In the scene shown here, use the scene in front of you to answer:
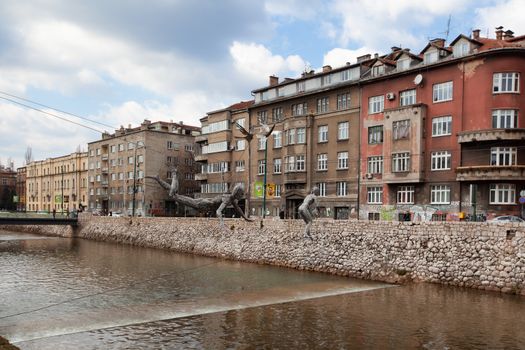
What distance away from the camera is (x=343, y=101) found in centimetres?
5834

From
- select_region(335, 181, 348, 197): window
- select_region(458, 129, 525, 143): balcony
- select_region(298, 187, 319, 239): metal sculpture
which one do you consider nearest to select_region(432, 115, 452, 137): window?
select_region(458, 129, 525, 143): balcony

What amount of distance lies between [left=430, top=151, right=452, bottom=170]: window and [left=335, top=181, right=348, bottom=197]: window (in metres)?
11.0

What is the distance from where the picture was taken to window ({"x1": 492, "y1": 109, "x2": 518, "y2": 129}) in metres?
44.2

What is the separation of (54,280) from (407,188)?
112 ft

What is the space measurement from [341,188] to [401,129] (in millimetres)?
10461

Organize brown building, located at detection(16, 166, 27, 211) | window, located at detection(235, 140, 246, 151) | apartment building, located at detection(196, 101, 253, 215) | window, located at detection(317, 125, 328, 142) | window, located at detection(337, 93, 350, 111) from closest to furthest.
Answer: window, located at detection(337, 93, 350, 111) → window, located at detection(317, 125, 328, 142) → apartment building, located at detection(196, 101, 253, 215) → window, located at detection(235, 140, 246, 151) → brown building, located at detection(16, 166, 27, 211)

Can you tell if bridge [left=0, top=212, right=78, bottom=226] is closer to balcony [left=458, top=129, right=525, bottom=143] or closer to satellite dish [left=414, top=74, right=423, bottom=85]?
satellite dish [left=414, top=74, right=423, bottom=85]

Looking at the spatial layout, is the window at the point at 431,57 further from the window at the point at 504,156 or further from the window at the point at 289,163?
the window at the point at 289,163

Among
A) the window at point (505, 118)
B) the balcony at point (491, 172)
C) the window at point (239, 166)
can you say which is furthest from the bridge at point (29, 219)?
the window at point (505, 118)

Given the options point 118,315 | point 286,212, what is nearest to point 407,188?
point 286,212

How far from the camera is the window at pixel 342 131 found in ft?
189

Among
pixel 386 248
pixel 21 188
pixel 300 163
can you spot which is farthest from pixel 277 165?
pixel 21 188

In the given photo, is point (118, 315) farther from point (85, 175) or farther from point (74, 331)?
point (85, 175)

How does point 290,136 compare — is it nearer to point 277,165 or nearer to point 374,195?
point 277,165
